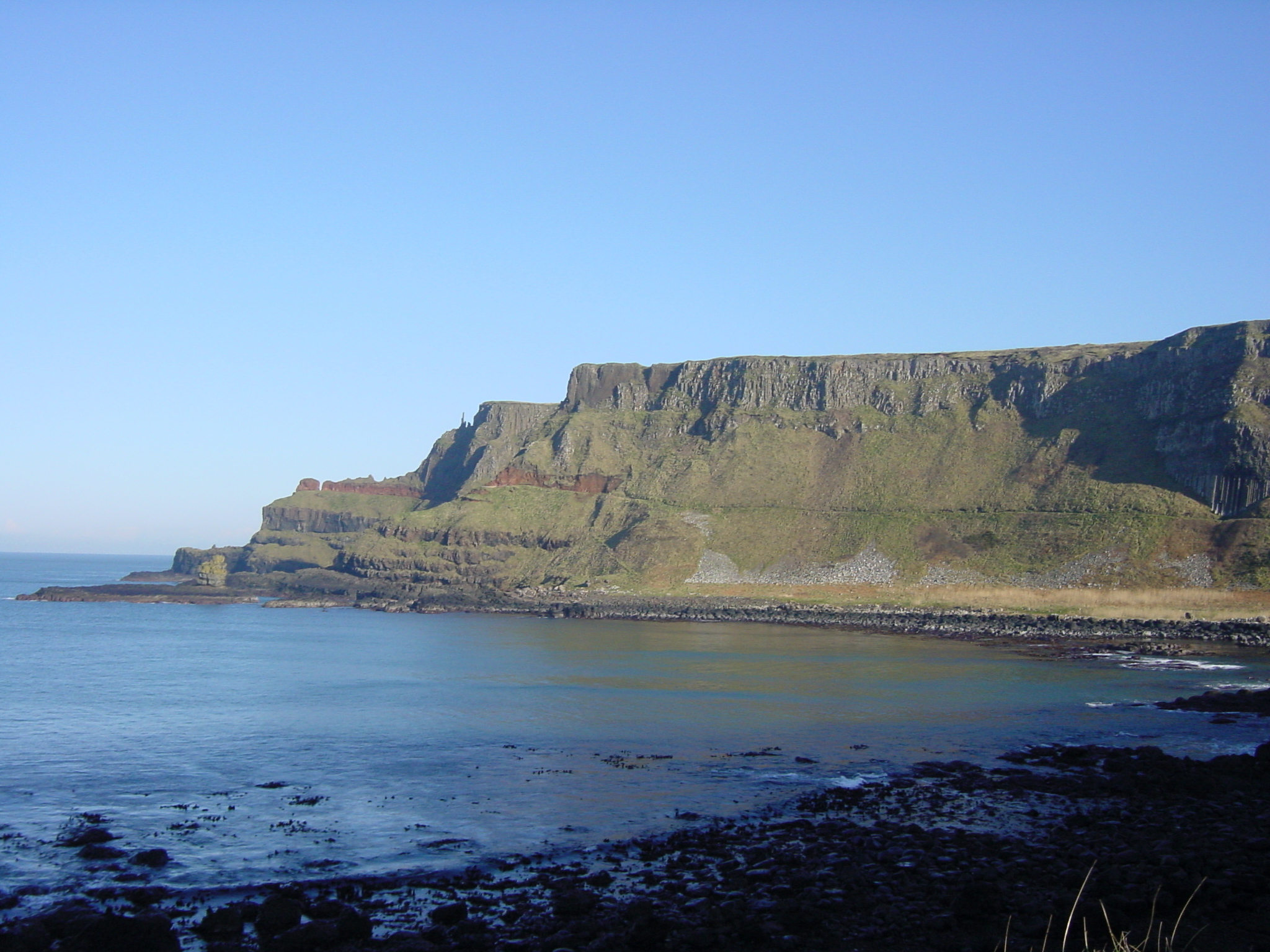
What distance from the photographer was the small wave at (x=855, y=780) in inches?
1145

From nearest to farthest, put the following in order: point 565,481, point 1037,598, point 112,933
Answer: point 112,933
point 1037,598
point 565,481

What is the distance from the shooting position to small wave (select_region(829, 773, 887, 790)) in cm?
2908

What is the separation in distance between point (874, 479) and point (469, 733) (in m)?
98.1

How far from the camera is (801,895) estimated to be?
62.9 ft

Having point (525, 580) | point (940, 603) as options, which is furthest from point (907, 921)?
point (525, 580)

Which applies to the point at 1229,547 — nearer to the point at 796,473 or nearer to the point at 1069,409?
the point at 1069,409

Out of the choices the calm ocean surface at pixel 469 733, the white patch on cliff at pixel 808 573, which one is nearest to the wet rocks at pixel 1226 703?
the calm ocean surface at pixel 469 733

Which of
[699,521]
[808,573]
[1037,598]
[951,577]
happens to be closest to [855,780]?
[1037,598]

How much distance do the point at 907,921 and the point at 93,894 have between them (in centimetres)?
1494

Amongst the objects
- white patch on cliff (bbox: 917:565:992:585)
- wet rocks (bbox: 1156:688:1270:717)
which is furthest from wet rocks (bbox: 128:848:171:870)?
white patch on cliff (bbox: 917:565:992:585)

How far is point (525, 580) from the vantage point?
125562 millimetres

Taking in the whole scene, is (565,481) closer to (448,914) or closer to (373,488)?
(373,488)

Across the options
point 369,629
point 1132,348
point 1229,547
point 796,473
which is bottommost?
point 369,629

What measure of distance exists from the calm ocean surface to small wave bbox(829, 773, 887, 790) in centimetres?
30
